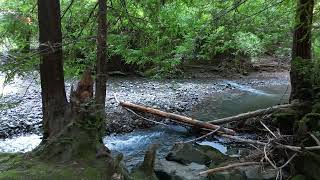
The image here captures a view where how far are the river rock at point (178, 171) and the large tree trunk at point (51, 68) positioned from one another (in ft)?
7.16

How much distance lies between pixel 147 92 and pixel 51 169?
34.9ft

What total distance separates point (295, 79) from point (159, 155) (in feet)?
12.7

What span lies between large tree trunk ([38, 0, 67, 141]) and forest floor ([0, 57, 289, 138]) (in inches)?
17.1

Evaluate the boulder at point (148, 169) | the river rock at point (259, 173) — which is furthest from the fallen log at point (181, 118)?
the boulder at point (148, 169)

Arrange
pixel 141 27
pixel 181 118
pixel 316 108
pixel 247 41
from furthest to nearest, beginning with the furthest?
pixel 247 41 → pixel 181 118 → pixel 141 27 → pixel 316 108

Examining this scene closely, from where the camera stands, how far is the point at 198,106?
46.9 ft

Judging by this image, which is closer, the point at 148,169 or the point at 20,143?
the point at 148,169

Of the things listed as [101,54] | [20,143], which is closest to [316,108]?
[101,54]

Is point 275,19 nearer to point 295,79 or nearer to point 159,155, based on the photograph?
point 295,79

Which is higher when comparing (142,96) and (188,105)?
(142,96)

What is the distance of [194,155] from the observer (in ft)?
26.7

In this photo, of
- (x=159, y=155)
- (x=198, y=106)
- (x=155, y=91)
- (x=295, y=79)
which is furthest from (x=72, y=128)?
(x=155, y=91)

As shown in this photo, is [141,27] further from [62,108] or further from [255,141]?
[255,141]

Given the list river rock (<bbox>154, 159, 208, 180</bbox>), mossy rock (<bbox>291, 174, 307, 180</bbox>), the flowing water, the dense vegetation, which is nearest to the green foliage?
the dense vegetation
